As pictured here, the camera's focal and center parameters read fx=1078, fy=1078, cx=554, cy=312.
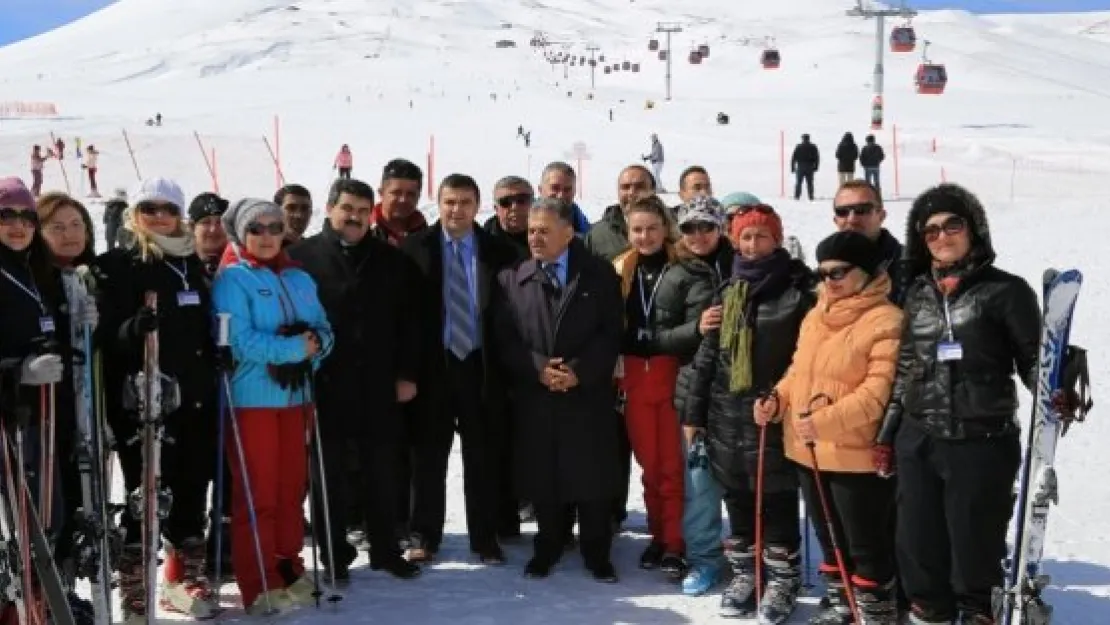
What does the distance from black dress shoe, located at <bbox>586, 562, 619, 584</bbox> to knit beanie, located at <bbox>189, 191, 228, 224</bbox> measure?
2.59 meters

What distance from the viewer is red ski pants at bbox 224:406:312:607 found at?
4875 mm

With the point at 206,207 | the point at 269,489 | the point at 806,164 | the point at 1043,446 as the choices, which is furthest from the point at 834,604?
the point at 806,164

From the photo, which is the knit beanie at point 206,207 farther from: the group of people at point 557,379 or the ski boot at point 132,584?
the ski boot at point 132,584

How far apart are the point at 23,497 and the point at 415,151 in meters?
28.0

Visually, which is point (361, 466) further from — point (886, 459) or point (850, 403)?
point (886, 459)

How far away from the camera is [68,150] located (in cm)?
3434

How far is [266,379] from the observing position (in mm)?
4855

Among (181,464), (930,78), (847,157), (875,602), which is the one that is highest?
(930,78)

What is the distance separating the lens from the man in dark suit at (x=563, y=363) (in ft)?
17.3

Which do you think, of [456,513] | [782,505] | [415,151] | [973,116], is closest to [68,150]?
[415,151]

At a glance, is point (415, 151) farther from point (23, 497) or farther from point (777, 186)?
point (23, 497)

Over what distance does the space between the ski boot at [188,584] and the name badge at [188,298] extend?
3.65ft

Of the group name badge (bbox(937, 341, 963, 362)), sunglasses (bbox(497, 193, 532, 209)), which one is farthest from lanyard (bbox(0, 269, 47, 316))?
name badge (bbox(937, 341, 963, 362))

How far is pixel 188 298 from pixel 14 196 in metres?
0.82
